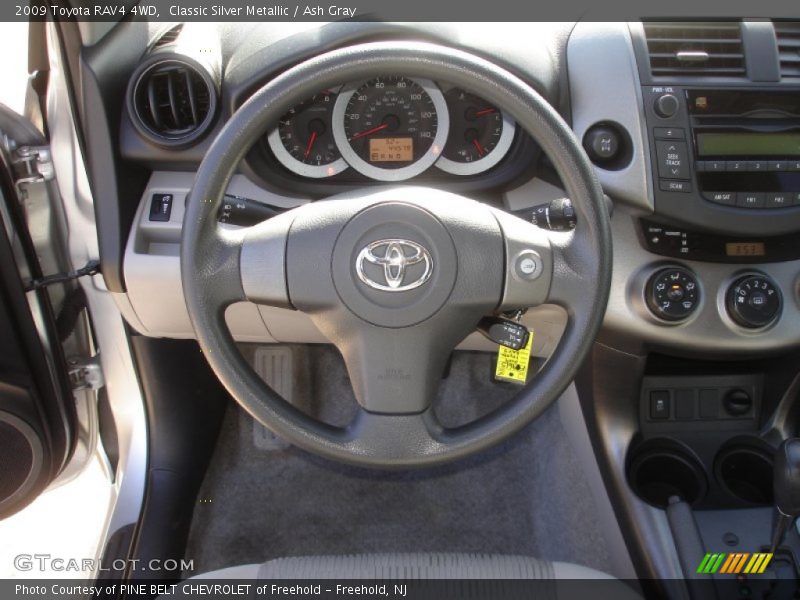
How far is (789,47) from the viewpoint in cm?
138

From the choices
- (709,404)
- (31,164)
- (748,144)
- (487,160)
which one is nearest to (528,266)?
(487,160)

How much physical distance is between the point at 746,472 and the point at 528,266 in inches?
32.1

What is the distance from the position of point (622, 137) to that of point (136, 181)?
89 cm

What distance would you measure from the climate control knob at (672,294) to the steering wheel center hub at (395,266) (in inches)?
19.1

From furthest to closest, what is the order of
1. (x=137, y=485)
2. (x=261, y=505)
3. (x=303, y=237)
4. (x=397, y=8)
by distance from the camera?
(x=261, y=505), (x=137, y=485), (x=397, y=8), (x=303, y=237)

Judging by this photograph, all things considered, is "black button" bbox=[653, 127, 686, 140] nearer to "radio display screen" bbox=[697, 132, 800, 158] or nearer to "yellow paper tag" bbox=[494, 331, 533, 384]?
"radio display screen" bbox=[697, 132, 800, 158]

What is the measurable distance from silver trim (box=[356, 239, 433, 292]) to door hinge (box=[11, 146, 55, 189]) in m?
0.71

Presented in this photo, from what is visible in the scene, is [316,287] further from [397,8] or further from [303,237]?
[397,8]

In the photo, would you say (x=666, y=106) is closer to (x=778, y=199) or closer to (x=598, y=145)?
(x=598, y=145)

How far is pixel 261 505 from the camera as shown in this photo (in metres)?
1.94

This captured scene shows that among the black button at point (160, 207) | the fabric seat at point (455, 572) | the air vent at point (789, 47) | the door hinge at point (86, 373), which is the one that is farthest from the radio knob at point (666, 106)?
A: the door hinge at point (86, 373)

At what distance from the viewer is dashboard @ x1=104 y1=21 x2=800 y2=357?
132 cm

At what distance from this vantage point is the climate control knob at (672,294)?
135cm

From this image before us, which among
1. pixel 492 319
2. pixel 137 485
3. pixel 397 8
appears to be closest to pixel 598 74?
pixel 397 8
